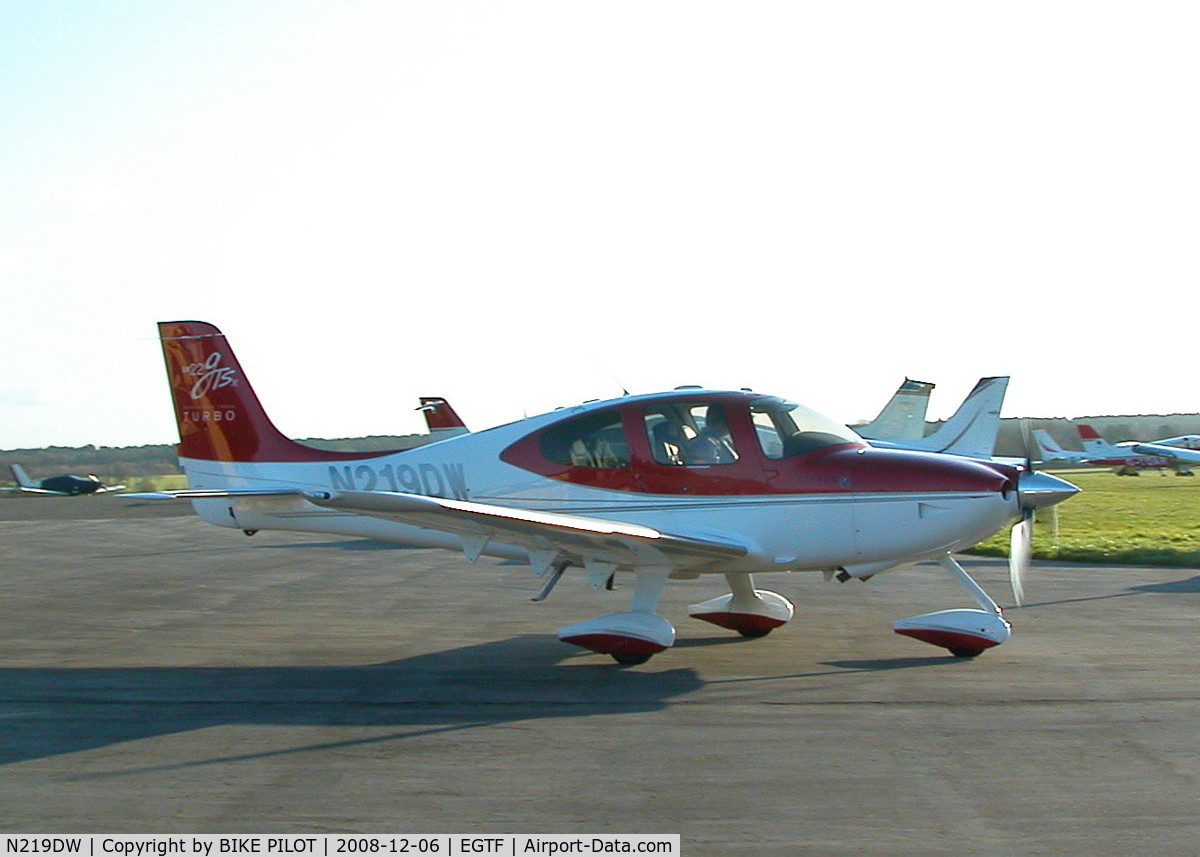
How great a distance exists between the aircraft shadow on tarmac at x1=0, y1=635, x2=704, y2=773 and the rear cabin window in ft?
5.61

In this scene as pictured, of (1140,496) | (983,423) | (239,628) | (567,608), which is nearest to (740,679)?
(567,608)

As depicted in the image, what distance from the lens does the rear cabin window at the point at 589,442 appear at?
9.78m

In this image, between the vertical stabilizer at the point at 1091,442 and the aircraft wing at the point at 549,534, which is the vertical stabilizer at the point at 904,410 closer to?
the aircraft wing at the point at 549,534

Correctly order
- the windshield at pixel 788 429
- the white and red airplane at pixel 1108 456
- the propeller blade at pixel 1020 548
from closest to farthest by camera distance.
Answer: the propeller blade at pixel 1020 548 < the windshield at pixel 788 429 < the white and red airplane at pixel 1108 456

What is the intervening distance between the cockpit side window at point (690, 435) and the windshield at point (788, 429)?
286 mm

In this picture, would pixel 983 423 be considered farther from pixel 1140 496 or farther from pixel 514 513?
pixel 1140 496

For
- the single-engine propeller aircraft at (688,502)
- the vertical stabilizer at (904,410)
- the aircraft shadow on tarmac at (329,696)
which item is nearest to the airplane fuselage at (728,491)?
the single-engine propeller aircraft at (688,502)

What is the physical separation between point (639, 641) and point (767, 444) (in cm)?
199

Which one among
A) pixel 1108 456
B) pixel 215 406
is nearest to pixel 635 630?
pixel 215 406

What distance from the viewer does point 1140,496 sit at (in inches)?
1667

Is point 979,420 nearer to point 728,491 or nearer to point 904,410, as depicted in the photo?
point 904,410

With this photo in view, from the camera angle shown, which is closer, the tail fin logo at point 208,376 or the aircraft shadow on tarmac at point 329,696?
the aircraft shadow on tarmac at point 329,696

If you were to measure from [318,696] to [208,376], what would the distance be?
4323 millimetres

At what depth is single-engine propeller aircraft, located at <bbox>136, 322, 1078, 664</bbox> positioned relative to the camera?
9109mm
